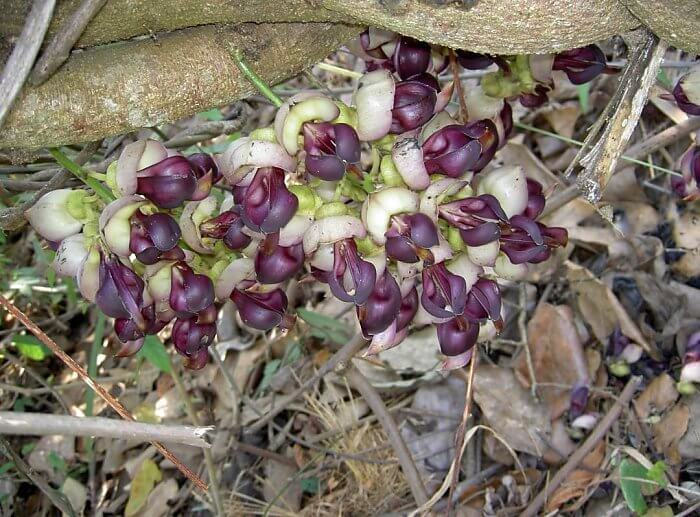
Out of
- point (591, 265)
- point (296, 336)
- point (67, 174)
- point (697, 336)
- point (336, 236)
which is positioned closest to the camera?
point (336, 236)

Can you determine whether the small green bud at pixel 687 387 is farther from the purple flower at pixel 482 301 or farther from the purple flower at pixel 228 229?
the purple flower at pixel 228 229

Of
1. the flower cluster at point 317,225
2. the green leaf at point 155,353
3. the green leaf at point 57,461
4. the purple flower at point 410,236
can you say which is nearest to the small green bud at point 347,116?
the flower cluster at point 317,225

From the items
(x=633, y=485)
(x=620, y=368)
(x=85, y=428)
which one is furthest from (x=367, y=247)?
(x=620, y=368)

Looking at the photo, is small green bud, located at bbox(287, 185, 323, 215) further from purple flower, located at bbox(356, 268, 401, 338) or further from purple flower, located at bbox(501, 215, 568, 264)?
purple flower, located at bbox(501, 215, 568, 264)

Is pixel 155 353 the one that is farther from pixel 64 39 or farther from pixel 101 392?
pixel 64 39

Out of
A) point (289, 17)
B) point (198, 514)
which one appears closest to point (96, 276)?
point (289, 17)

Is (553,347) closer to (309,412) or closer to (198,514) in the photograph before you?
(309,412)
